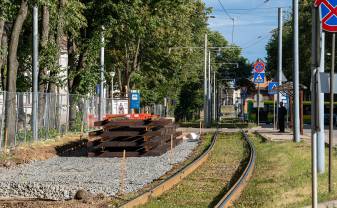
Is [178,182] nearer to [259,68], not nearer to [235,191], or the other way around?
[235,191]

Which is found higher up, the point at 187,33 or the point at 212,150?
the point at 187,33

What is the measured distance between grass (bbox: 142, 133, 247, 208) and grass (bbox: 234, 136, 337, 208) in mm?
585

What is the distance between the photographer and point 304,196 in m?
12.3

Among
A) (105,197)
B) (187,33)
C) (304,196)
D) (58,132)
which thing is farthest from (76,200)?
(187,33)

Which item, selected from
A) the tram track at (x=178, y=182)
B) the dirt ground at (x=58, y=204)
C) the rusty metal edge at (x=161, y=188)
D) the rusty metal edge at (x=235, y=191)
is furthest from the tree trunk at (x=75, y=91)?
the dirt ground at (x=58, y=204)

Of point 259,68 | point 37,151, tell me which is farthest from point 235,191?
point 259,68

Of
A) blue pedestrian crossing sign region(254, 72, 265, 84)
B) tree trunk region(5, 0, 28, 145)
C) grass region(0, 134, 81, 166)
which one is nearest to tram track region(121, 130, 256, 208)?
grass region(0, 134, 81, 166)

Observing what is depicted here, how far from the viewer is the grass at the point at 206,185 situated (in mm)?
12570

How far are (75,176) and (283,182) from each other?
5.11m

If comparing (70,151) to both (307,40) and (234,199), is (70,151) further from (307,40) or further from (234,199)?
(307,40)

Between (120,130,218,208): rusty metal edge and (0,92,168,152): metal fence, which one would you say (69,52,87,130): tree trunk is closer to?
(0,92,168,152): metal fence

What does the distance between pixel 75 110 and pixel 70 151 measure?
9.77 m

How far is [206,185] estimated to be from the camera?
15391mm

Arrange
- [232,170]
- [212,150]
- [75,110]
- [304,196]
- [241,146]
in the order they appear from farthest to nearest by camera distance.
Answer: [75,110], [241,146], [212,150], [232,170], [304,196]
